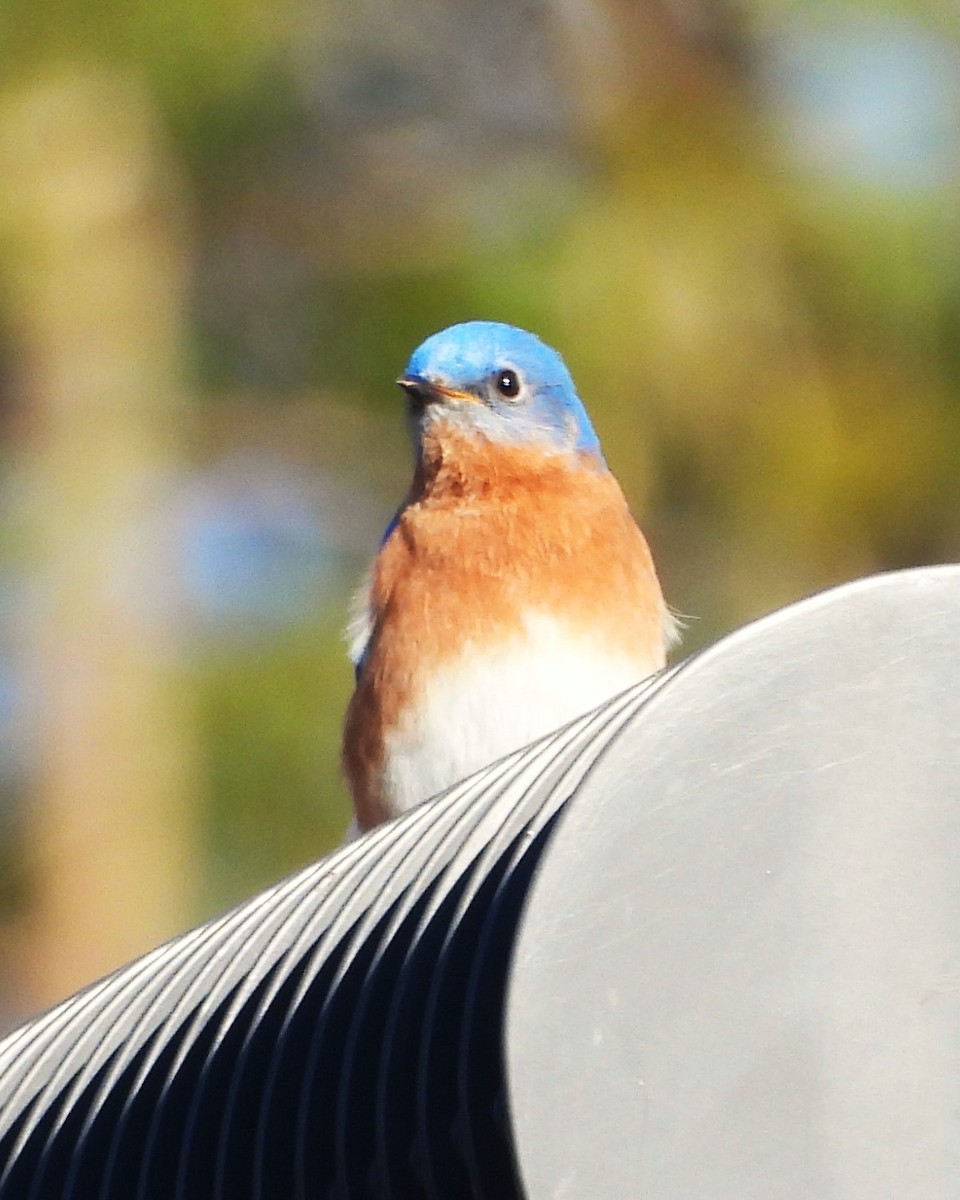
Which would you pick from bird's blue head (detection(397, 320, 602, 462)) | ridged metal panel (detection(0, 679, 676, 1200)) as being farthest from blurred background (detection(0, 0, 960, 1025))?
ridged metal panel (detection(0, 679, 676, 1200))

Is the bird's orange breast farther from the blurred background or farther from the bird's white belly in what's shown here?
the blurred background

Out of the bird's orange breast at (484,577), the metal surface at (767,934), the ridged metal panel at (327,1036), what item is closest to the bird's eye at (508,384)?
the bird's orange breast at (484,577)

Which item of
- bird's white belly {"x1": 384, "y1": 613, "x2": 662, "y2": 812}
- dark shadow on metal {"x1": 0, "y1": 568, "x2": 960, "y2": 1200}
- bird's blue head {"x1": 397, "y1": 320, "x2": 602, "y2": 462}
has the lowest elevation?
bird's white belly {"x1": 384, "y1": 613, "x2": 662, "y2": 812}

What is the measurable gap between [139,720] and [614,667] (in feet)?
19.2

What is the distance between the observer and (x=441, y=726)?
530 centimetres

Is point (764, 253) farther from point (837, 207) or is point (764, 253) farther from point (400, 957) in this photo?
point (400, 957)

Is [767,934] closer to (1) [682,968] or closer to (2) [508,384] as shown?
(1) [682,968]

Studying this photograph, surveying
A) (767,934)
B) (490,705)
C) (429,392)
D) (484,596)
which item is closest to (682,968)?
(767,934)

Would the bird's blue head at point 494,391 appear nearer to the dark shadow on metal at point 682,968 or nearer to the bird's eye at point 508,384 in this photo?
→ the bird's eye at point 508,384

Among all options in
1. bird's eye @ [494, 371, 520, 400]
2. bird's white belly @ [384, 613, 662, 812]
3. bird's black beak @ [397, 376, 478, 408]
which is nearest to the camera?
bird's white belly @ [384, 613, 662, 812]

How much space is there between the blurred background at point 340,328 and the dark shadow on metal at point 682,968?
809 centimetres

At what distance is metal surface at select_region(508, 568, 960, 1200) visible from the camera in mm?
2271

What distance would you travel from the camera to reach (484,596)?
5438 mm

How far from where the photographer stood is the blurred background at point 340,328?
432 inches
